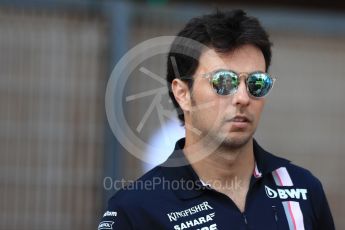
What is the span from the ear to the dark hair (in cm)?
3

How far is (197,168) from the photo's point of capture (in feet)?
12.4

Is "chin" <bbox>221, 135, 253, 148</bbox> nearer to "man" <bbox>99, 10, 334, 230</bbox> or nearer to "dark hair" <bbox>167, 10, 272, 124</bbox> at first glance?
"man" <bbox>99, 10, 334, 230</bbox>

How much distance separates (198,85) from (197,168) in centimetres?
38

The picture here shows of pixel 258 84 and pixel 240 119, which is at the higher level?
pixel 258 84

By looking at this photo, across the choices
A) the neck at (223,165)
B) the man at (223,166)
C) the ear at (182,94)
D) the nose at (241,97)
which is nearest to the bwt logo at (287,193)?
A: the man at (223,166)

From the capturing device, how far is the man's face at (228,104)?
12.1ft

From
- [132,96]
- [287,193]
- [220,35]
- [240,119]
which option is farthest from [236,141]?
[132,96]

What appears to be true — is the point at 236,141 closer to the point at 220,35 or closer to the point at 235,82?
the point at 235,82

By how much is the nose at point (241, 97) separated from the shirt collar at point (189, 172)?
0.32 meters

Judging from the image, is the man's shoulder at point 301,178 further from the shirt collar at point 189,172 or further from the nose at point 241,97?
the nose at point 241,97

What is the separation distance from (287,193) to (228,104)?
0.48m

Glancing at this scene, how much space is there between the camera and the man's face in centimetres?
368

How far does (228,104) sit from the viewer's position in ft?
12.2

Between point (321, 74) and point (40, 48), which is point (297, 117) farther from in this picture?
point (40, 48)
